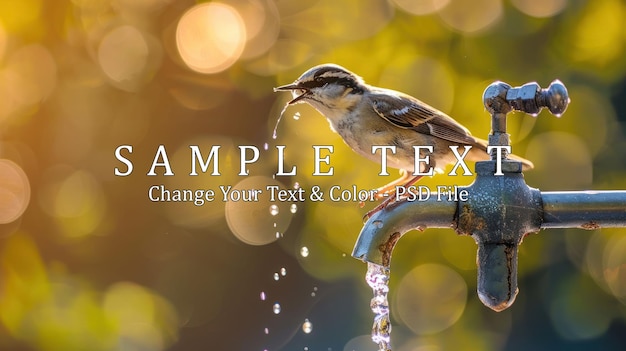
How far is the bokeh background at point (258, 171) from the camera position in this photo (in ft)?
12.0

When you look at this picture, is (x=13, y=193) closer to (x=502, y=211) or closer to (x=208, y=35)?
(x=208, y=35)

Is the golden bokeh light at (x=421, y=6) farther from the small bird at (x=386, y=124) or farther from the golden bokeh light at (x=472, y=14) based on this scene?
the small bird at (x=386, y=124)

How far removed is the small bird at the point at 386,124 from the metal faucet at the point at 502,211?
986 millimetres

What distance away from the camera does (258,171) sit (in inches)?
156

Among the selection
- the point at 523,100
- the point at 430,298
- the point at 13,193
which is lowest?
the point at 430,298

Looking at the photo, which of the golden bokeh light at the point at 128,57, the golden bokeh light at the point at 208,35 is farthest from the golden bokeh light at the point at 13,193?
the golden bokeh light at the point at 208,35

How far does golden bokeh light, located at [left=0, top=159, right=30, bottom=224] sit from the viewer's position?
13.9 feet

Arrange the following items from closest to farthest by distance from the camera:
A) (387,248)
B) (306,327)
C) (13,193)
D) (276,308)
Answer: (387,248)
(306,327)
(276,308)
(13,193)

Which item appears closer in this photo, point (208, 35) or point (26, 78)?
point (26, 78)

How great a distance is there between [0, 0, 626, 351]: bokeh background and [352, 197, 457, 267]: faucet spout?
157cm

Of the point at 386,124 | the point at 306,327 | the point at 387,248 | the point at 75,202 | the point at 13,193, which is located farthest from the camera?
the point at 13,193

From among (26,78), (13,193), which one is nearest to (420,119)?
(26,78)

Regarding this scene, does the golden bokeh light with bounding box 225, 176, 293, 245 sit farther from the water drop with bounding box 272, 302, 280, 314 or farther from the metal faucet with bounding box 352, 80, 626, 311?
the metal faucet with bounding box 352, 80, 626, 311

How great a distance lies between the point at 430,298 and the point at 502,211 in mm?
2137
